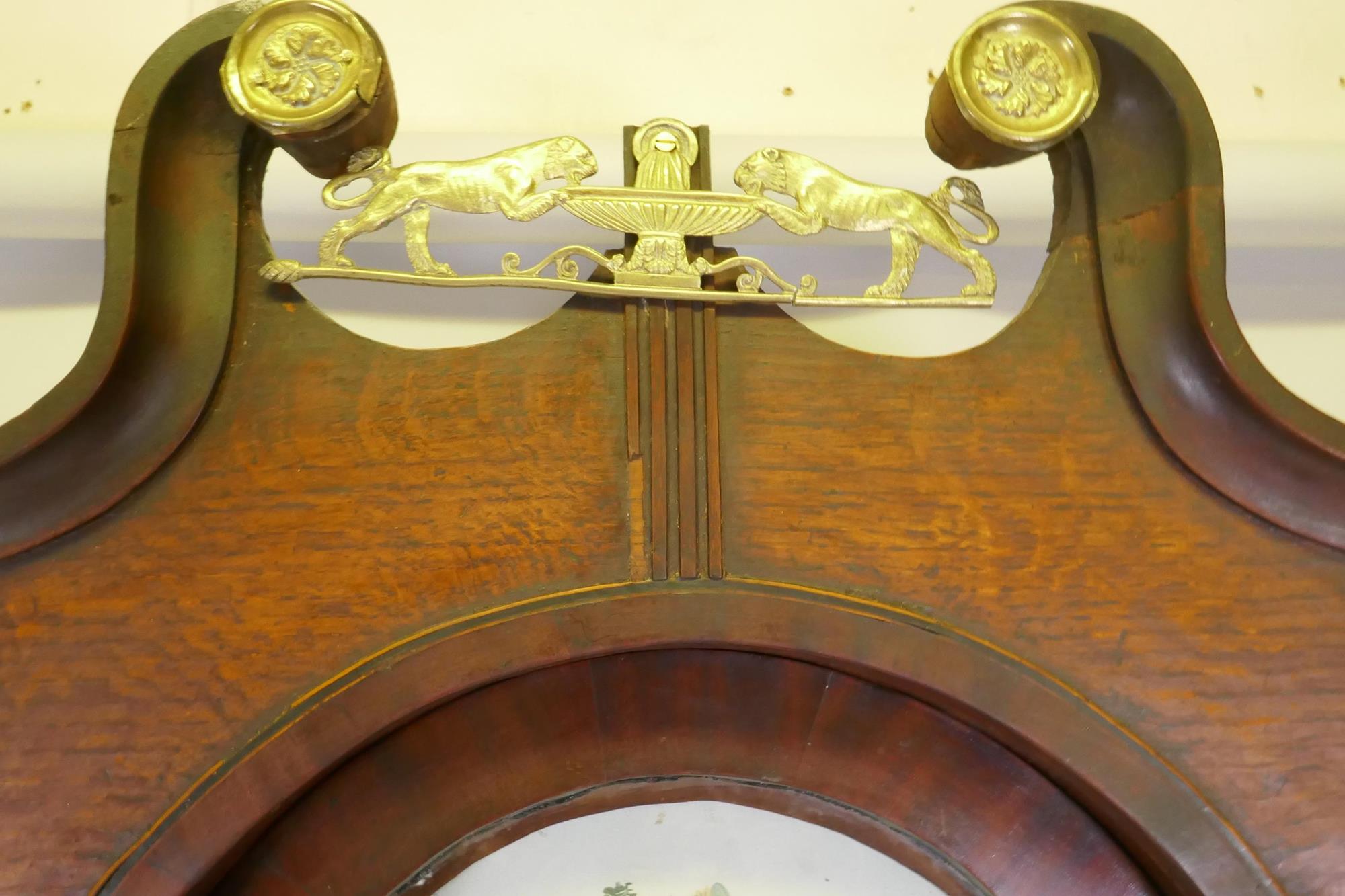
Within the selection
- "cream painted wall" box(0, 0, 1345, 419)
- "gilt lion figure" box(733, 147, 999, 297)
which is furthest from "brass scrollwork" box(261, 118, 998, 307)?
"cream painted wall" box(0, 0, 1345, 419)

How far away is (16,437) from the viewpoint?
75 cm

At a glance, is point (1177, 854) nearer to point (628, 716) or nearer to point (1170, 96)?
point (628, 716)

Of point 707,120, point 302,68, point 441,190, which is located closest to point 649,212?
point 441,190

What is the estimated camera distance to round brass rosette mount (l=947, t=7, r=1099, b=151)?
2.71ft

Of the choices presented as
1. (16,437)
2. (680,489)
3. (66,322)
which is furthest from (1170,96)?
(66,322)

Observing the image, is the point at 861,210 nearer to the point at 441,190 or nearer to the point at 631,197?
the point at 631,197

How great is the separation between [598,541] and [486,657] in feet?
0.37

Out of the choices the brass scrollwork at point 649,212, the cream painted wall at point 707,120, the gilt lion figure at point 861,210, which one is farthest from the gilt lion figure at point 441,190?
the cream painted wall at point 707,120

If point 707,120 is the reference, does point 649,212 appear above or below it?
below

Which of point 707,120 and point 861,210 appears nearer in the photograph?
point 861,210

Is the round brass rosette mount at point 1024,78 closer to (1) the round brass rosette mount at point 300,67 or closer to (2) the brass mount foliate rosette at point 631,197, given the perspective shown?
(2) the brass mount foliate rosette at point 631,197

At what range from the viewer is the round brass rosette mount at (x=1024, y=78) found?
0.82 metres

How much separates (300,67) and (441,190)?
0.13 metres

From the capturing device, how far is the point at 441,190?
0.84 m
